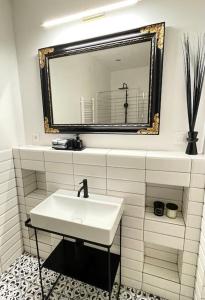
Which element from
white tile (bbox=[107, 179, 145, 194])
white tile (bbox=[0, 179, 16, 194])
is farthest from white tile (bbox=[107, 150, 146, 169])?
white tile (bbox=[0, 179, 16, 194])

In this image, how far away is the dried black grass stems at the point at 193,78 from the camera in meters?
1.16

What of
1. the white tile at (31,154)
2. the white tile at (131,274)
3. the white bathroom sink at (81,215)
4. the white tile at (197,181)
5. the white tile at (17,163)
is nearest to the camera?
the white bathroom sink at (81,215)

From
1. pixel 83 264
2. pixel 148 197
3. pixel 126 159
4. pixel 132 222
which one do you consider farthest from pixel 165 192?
pixel 83 264

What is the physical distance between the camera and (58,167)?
5.09 feet

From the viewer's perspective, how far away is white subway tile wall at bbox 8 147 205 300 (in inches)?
47.7

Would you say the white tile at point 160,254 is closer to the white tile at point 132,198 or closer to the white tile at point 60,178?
the white tile at point 132,198

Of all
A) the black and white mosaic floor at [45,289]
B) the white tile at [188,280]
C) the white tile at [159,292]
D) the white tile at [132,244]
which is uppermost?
the white tile at [132,244]

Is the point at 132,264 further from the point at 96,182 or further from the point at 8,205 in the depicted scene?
the point at 8,205

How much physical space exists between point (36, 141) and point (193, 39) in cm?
164

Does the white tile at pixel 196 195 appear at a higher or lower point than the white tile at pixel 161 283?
higher

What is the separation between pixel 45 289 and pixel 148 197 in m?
1.25

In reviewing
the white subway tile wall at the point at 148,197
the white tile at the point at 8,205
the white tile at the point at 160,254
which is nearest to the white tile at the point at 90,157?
the white subway tile wall at the point at 148,197

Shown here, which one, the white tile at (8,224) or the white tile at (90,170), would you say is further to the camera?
the white tile at (8,224)

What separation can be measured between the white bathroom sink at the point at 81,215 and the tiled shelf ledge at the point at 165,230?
10.6 inches
